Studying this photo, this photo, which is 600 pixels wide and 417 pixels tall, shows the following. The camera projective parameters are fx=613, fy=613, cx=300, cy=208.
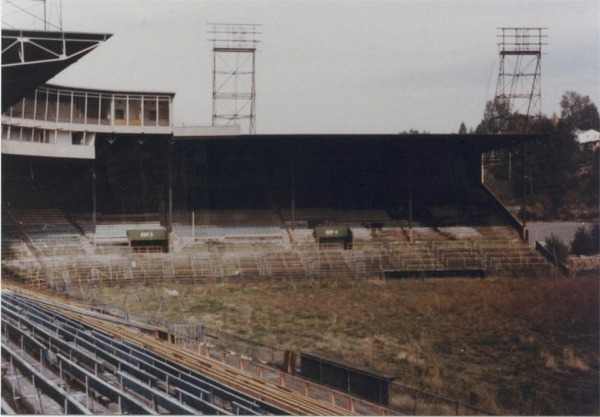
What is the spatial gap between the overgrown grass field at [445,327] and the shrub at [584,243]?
697 centimetres

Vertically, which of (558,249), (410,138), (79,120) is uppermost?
(79,120)

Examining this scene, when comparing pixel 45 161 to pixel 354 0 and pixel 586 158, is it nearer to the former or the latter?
pixel 354 0

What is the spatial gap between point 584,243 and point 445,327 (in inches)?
842

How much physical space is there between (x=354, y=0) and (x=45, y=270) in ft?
74.5

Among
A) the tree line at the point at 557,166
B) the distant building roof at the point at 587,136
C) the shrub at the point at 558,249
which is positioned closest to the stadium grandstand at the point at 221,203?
the shrub at the point at 558,249

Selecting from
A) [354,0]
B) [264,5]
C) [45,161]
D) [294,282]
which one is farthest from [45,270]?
[354,0]

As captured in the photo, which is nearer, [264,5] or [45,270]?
[264,5]

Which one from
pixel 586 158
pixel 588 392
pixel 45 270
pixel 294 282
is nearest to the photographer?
pixel 588 392

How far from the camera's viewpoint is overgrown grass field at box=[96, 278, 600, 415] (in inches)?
664

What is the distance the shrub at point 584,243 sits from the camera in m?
40.2

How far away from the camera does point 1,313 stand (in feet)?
54.6

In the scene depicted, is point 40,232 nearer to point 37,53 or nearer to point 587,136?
point 37,53

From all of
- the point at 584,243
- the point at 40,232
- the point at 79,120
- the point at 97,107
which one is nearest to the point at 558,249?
the point at 584,243

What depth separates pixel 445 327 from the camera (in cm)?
2394
